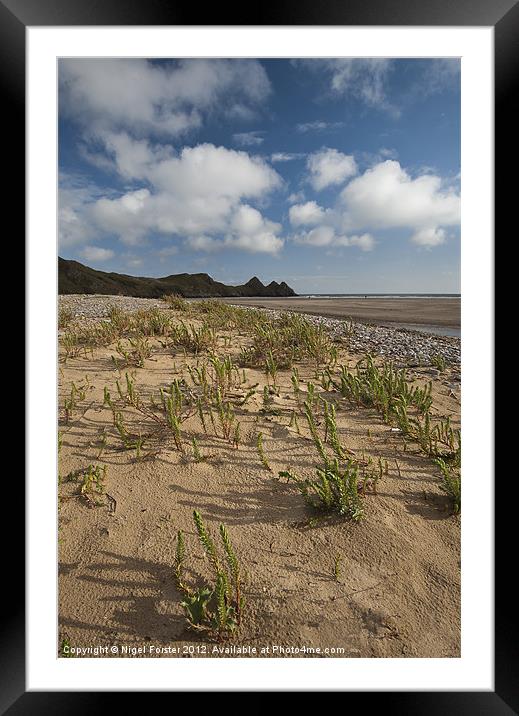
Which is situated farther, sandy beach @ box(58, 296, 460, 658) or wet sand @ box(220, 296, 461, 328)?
wet sand @ box(220, 296, 461, 328)

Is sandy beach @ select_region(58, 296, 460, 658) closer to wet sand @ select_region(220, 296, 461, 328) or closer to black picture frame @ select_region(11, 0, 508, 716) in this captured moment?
black picture frame @ select_region(11, 0, 508, 716)

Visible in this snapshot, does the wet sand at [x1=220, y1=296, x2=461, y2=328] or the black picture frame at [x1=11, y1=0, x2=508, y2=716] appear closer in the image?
the black picture frame at [x1=11, y1=0, x2=508, y2=716]

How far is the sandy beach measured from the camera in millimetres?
1242

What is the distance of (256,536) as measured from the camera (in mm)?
1591

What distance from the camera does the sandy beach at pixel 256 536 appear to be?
1242 mm

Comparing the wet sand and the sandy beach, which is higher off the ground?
the wet sand

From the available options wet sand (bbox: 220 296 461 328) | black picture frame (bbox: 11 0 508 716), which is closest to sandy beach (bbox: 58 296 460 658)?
black picture frame (bbox: 11 0 508 716)
